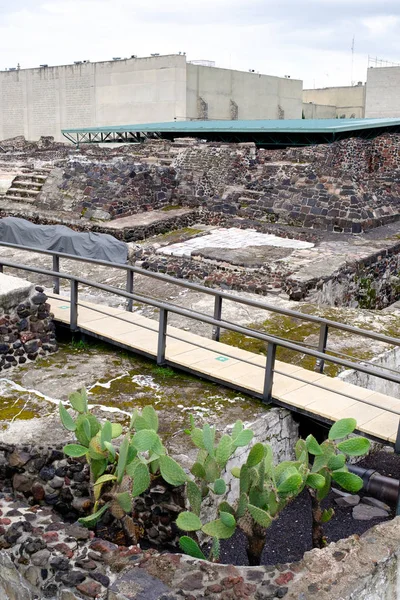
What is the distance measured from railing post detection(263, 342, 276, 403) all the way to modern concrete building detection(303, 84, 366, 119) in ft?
166

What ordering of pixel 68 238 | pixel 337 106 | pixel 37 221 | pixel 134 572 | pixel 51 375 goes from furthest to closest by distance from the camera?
1. pixel 337 106
2. pixel 37 221
3. pixel 68 238
4. pixel 51 375
5. pixel 134 572

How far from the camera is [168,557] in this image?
362 centimetres

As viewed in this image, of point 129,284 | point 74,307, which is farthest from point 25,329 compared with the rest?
point 129,284

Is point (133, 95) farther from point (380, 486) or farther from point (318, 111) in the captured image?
point (380, 486)

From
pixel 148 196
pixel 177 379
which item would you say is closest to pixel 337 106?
pixel 148 196

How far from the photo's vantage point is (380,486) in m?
5.77

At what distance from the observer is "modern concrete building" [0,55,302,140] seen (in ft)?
126

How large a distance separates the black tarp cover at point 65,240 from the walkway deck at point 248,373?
4.99 metres

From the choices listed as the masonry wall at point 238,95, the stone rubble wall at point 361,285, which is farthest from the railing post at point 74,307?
the masonry wall at point 238,95

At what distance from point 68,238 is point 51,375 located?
6.87 m

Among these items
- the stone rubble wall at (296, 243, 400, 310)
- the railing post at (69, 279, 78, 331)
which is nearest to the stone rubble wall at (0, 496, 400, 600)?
the railing post at (69, 279, 78, 331)

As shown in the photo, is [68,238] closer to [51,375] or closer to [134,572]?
[51,375]

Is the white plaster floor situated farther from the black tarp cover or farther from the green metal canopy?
the green metal canopy

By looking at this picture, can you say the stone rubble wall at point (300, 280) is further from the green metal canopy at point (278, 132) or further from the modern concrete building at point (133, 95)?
the modern concrete building at point (133, 95)
